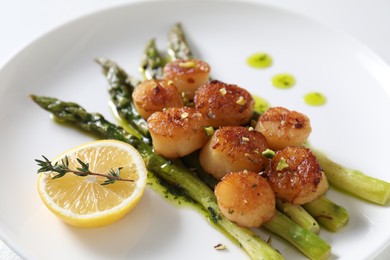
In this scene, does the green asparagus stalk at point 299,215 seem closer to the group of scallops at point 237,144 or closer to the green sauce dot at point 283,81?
the group of scallops at point 237,144

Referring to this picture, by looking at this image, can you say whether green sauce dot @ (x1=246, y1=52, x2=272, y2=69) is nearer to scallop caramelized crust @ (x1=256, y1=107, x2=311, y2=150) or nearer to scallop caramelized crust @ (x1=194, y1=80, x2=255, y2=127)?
scallop caramelized crust @ (x1=194, y1=80, x2=255, y2=127)

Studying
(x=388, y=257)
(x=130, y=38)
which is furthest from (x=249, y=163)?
(x=130, y=38)

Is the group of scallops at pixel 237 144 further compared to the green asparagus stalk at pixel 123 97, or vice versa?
the green asparagus stalk at pixel 123 97

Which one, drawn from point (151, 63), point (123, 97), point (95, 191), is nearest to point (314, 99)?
point (151, 63)

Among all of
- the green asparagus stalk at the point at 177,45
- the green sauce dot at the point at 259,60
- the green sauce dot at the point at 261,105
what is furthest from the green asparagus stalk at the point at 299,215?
the green asparagus stalk at the point at 177,45

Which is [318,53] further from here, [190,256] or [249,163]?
[190,256]

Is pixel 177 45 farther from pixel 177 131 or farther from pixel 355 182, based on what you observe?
pixel 355 182

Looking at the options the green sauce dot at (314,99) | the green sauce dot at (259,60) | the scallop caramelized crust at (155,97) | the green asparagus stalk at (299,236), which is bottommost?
the green asparagus stalk at (299,236)
